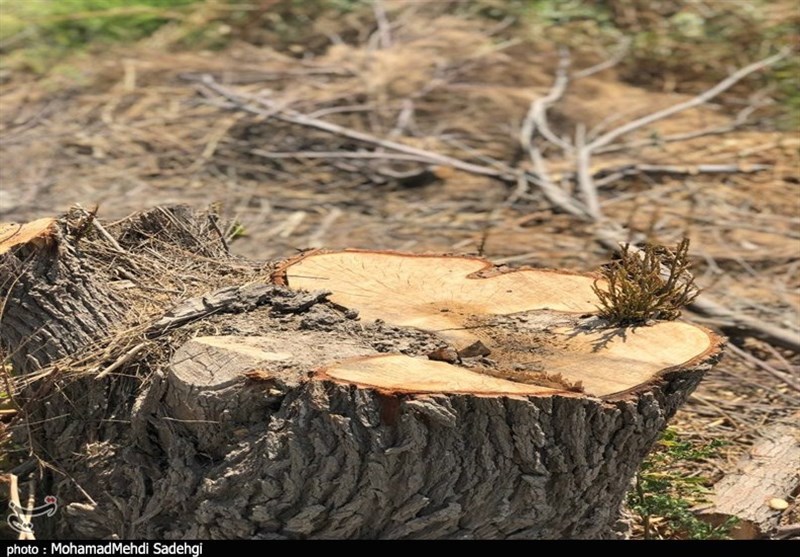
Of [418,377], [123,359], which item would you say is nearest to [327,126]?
[123,359]

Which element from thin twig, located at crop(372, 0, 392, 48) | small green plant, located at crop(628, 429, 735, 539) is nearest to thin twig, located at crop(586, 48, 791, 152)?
thin twig, located at crop(372, 0, 392, 48)

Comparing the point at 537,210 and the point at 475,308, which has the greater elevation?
the point at 475,308

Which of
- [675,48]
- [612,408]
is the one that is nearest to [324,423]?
[612,408]

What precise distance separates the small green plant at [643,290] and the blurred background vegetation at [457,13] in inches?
177

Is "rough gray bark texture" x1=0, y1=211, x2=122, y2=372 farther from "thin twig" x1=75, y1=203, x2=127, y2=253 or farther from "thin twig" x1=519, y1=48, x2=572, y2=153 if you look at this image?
"thin twig" x1=519, y1=48, x2=572, y2=153

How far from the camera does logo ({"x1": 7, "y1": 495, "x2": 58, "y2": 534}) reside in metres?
2.94

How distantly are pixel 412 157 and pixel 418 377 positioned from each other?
12.6ft

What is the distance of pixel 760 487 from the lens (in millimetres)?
3500

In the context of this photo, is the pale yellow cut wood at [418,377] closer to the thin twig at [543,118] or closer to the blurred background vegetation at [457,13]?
the thin twig at [543,118]

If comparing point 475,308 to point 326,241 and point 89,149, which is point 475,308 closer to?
point 326,241

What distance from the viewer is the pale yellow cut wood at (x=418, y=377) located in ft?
8.72

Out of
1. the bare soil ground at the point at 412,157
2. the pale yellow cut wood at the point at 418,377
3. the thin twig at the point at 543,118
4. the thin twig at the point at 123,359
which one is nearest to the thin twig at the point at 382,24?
the bare soil ground at the point at 412,157

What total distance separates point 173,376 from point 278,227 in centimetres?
309

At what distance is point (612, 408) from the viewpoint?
2730 mm
